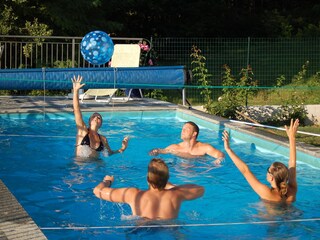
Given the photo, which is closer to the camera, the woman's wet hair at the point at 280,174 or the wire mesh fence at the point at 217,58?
→ the woman's wet hair at the point at 280,174

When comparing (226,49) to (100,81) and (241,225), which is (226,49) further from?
(241,225)

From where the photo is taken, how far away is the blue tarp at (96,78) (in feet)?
42.8

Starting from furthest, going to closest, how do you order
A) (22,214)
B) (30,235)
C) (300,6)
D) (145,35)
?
(300,6), (145,35), (22,214), (30,235)

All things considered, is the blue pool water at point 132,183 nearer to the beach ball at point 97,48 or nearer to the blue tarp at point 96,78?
the blue tarp at point 96,78

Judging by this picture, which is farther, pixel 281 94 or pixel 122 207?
pixel 281 94

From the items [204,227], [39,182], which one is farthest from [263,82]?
[204,227]

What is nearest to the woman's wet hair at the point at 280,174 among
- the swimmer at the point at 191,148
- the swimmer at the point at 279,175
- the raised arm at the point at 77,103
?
the swimmer at the point at 279,175

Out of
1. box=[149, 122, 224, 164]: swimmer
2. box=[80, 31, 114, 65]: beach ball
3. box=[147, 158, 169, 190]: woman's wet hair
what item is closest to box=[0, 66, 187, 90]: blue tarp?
box=[80, 31, 114, 65]: beach ball

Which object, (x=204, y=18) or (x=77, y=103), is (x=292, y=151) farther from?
(x=204, y=18)

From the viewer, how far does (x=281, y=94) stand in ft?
57.2

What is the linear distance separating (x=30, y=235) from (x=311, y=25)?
2772cm

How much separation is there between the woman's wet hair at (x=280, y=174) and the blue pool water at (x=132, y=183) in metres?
0.35

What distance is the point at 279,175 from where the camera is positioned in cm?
677

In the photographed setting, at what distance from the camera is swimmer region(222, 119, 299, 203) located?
6777mm
